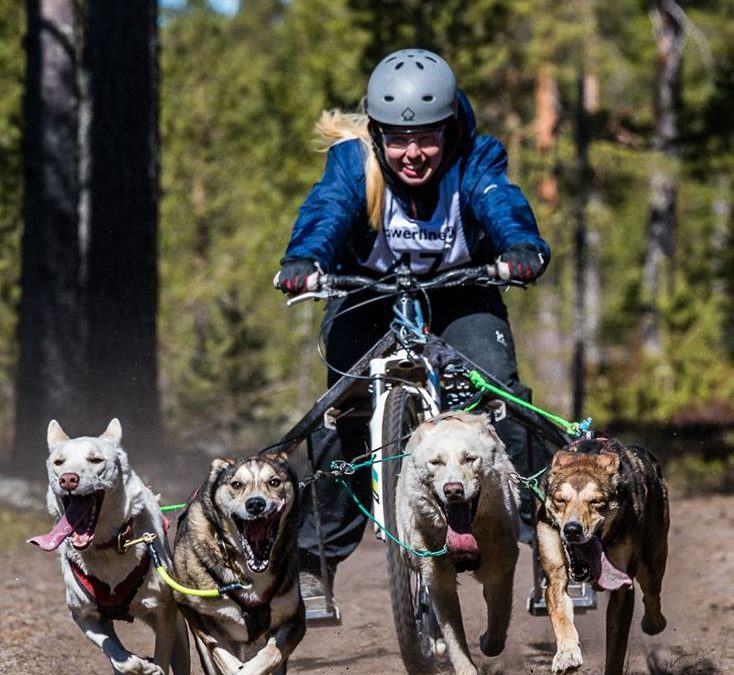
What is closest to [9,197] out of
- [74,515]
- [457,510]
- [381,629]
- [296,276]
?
[381,629]

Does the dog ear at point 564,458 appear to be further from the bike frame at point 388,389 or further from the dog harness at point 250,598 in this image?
the dog harness at point 250,598

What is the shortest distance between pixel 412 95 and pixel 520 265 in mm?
963

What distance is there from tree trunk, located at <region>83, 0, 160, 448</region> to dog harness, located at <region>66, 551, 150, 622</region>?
8.47 meters

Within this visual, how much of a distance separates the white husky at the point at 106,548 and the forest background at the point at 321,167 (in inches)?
324

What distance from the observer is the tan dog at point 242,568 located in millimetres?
5277

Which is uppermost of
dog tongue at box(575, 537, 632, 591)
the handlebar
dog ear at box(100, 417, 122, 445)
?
the handlebar

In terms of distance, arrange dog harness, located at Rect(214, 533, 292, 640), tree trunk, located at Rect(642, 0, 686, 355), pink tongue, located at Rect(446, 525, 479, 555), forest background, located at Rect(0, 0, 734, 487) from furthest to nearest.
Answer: tree trunk, located at Rect(642, 0, 686, 355) < forest background, located at Rect(0, 0, 734, 487) < dog harness, located at Rect(214, 533, 292, 640) < pink tongue, located at Rect(446, 525, 479, 555)

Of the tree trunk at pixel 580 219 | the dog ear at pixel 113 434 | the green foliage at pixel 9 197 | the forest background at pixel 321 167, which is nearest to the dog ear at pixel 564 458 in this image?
the dog ear at pixel 113 434

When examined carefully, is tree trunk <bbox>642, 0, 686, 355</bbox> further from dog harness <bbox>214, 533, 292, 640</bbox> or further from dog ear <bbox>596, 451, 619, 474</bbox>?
dog harness <bbox>214, 533, 292, 640</bbox>

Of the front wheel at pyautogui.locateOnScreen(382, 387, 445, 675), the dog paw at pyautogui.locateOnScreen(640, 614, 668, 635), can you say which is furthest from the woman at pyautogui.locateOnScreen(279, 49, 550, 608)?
the dog paw at pyautogui.locateOnScreen(640, 614, 668, 635)

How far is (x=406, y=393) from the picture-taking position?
601 cm

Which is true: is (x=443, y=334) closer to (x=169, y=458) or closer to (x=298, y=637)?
(x=298, y=637)

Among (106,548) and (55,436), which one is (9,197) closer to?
(55,436)

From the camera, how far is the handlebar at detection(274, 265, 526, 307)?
597 centimetres
